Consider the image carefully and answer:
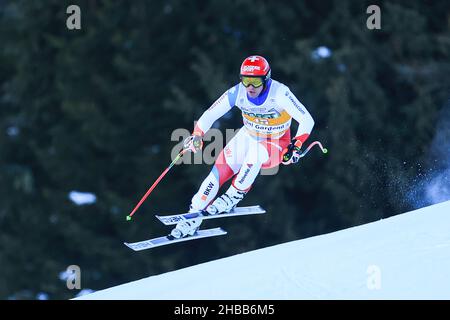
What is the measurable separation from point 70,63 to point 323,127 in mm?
5053

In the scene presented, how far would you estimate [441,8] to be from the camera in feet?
66.3

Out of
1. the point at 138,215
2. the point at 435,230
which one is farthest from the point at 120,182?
the point at 435,230

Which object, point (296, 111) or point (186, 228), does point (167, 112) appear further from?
point (296, 111)

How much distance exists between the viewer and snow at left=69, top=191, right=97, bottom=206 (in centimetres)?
2158

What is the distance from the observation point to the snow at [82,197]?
21.6 metres

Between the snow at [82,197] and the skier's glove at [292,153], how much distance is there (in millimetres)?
11721

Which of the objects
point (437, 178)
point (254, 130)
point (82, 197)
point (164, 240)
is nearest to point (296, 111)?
point (254, 130)

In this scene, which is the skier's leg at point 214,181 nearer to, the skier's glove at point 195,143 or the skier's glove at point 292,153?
the skier's glove at point 195,143

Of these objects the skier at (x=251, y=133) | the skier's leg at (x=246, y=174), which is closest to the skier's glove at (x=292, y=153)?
the skier at (x=251, y=133)

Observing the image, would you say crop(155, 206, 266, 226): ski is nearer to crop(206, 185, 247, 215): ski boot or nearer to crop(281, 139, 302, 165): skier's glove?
crop(206, 185, 247, 215): ski boot

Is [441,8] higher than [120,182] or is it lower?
higher

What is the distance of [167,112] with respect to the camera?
2077 cm
